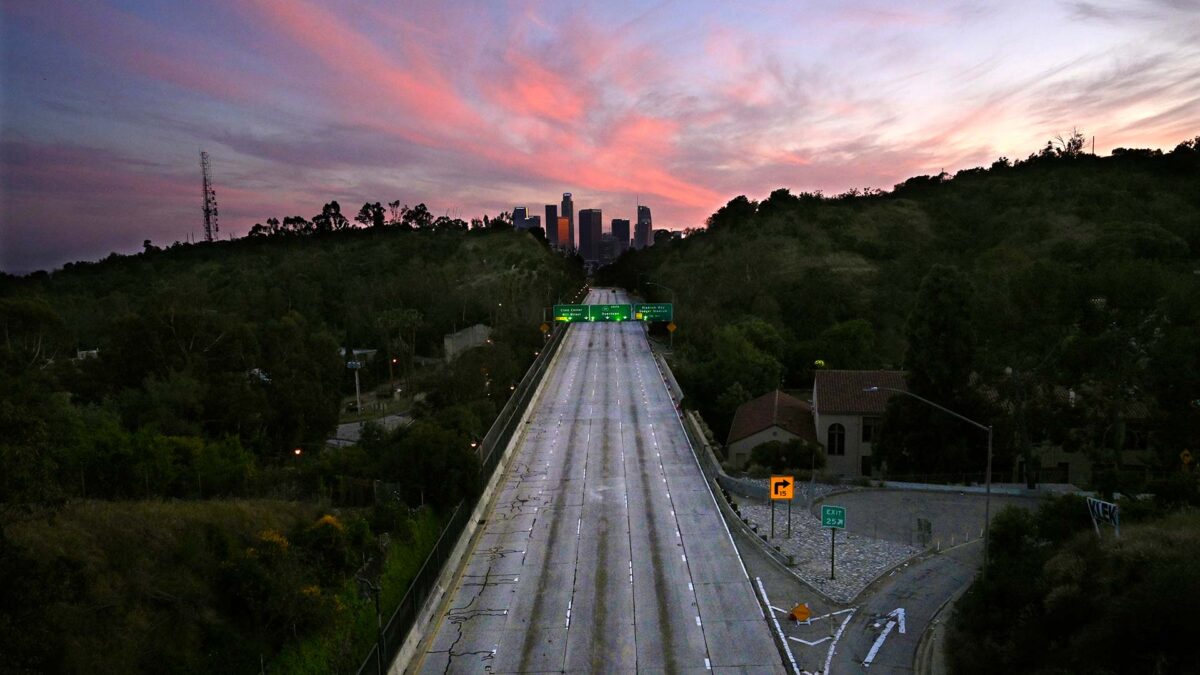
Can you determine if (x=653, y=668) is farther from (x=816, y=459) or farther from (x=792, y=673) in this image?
(x=816, y=459)

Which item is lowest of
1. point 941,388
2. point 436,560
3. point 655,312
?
point 436,560

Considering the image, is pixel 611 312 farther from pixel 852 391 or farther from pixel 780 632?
pixel 780 632

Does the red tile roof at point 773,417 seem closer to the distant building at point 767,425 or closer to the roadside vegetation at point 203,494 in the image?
the distant building at point 767,425

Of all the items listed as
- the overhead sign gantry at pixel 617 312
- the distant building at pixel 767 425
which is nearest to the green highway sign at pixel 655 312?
the overhead sign gantry at pixel 617 312

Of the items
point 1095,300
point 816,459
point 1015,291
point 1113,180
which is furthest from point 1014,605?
point 1113,180


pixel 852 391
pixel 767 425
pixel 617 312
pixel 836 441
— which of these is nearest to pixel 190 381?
pixel 767 425

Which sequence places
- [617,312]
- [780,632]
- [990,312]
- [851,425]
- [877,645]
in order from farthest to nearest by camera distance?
[617,312]
[990,312]
[851,425]
[780,632]
[877,645]
